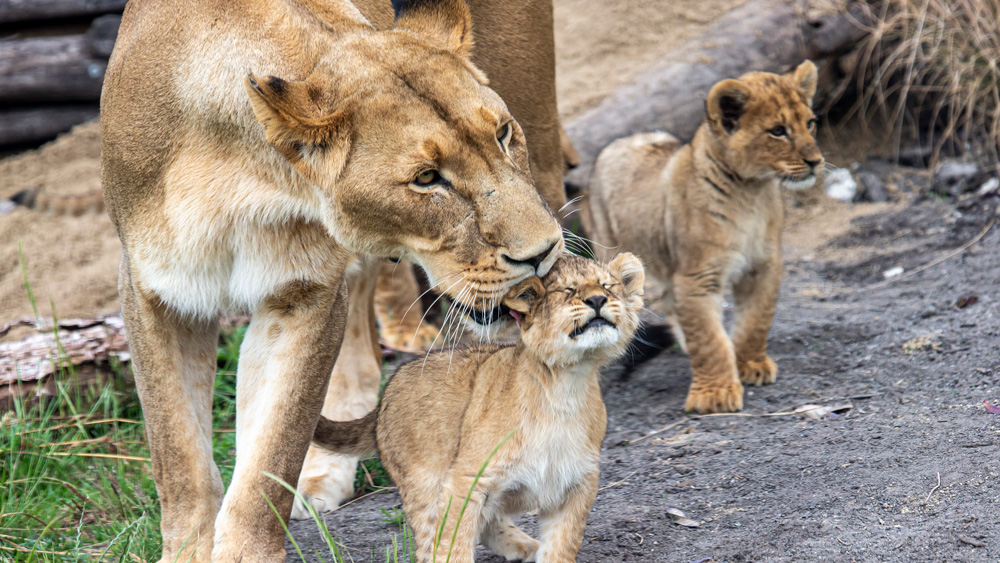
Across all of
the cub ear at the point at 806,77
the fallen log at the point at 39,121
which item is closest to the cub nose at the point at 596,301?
the cub ear at the point at 806,77

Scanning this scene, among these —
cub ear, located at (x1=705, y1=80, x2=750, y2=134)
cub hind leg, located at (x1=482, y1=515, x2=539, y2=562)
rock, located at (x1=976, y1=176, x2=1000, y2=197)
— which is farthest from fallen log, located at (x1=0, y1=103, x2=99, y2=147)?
rock, located at (x1=976, y1=176, x2=1000, y2=197)

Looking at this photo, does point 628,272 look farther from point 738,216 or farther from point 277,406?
point 738,216

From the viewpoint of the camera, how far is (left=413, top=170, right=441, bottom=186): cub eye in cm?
269

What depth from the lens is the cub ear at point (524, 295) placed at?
2.75 metres

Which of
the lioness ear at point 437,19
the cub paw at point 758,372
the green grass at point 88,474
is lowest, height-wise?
the green grass at point 88,474

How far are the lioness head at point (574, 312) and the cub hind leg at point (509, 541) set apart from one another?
0.69m

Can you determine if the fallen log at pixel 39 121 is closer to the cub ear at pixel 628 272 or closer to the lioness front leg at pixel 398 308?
the lioness front leg at pixel 398 308

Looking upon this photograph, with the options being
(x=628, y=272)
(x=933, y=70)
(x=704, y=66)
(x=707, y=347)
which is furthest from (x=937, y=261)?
(x=628, y=272)

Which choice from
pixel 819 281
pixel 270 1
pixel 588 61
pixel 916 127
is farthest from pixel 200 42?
pixel 916 127

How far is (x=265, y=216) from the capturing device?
3.01 metres

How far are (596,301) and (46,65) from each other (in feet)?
19.7

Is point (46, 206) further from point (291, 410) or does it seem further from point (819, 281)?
point (819, 281)

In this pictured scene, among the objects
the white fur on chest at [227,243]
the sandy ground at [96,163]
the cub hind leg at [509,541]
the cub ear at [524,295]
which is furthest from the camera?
the sandy ground at [96,163]

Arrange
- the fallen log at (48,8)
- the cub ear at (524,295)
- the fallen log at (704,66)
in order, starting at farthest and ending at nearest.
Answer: the fallen log at (48,8)
the fallen log at (704,66)
the cub ear at (524,295)
